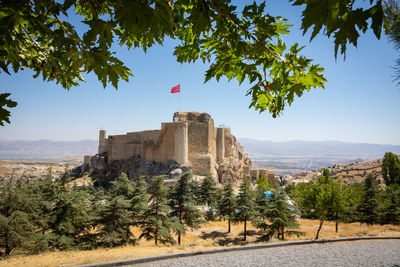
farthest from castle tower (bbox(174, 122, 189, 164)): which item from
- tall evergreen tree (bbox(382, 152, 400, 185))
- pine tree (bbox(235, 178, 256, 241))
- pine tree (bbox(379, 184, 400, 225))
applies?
tall evergreen tree (bbox(382, 152, 400, 185))

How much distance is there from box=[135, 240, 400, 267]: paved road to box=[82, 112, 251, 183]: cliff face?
14.9 meters

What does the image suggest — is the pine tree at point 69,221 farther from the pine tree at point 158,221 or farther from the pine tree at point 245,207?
the pine tree at point 245,207

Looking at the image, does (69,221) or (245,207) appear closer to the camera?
(69,221)

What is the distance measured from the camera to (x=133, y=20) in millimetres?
1097

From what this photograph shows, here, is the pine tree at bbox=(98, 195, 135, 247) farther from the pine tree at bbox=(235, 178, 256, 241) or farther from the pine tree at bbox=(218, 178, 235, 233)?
the pine tree at bbox=(218, 178, 235, 233)

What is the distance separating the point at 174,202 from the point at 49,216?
681cm

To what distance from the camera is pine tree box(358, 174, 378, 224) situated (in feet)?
58.8

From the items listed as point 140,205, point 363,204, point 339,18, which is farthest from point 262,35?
point 363,204

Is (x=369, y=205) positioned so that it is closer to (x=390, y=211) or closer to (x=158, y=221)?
(x=390, y=211)

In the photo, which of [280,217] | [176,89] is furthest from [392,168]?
[176,89]

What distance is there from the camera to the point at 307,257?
7676 mm

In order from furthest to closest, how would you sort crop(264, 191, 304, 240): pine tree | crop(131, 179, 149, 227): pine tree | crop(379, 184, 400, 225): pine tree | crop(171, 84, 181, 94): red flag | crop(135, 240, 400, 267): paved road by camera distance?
crop(171, 84, 181, 94): red flag < crop(379, 184, 400, 225): pine tree < crop(264, 191, 304, 240): pine tree < crop(131, 179, 149, 227): pine tree < crop(135, 240, 400, 267): paved road

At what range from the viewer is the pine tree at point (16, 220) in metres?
8.98

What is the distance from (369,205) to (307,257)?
15126mm
